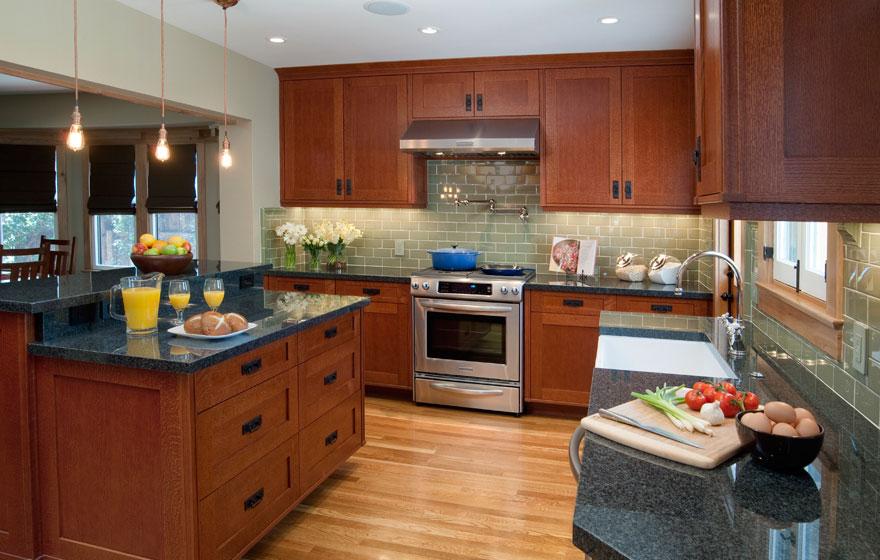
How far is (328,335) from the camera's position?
3205 mm

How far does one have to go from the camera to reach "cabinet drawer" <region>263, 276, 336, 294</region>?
5.05m

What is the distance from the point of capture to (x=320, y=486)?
135 inches

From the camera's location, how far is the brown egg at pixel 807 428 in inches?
49.7

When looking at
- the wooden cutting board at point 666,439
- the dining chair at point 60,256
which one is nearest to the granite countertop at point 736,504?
the wooden cutting board at point 666,439

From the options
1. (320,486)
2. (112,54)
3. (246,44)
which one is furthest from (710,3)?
(246,44)

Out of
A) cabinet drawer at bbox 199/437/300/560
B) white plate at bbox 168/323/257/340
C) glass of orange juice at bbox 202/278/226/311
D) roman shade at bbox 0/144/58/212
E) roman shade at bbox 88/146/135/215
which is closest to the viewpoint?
cabinet drawer at bbox 199/437/300/560

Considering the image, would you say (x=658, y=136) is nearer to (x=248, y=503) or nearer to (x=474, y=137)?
(x=474, y=137)

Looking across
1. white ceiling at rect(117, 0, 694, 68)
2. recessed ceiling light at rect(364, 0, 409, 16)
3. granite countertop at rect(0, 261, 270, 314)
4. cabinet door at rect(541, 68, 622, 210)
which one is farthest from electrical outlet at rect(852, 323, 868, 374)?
cabinet door at rect(541, 68, 622, 210)

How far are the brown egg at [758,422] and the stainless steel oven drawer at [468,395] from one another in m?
3.27

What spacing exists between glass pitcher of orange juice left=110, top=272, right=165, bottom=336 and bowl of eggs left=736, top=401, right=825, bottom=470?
215 cm

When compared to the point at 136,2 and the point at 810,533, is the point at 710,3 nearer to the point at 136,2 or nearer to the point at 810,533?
the point at 810,533

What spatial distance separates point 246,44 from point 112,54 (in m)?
1.04

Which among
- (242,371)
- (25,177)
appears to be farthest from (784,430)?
(25,177)

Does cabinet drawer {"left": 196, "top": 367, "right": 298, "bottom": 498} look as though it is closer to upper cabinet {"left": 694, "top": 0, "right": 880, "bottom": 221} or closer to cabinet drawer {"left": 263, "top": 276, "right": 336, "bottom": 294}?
upper cabinet {"left": 694, "top": 0, "right": 880, "bottom": 221}
